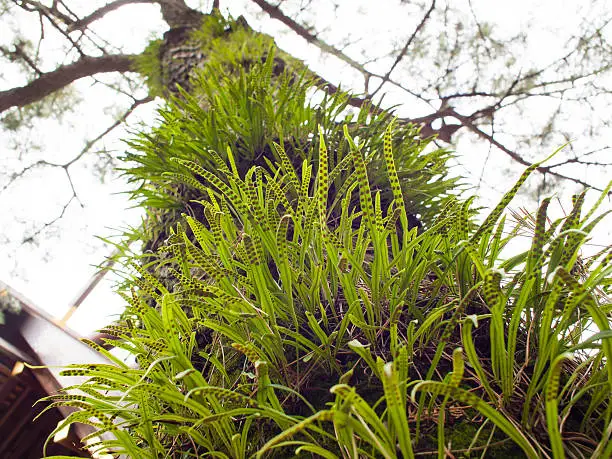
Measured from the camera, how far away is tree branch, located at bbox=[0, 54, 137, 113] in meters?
2.32

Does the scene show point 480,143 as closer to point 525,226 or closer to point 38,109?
point 525,226

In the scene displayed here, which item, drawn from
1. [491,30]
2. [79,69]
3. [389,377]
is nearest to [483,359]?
[389,377]

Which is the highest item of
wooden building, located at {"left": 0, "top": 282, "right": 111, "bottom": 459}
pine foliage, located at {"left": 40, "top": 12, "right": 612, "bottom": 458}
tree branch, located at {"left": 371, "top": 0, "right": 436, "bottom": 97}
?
tree branch, located at {"left": 371, "top": 0, "right": 436, "bottom": 97}

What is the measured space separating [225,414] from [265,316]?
189 mm

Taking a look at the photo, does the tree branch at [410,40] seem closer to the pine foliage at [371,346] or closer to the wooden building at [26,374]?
the pine foliage at [371,346]

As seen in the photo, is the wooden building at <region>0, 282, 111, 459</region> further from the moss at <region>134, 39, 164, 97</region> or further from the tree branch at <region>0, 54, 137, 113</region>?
the moss at <region>134, 39, 164, 97</region>

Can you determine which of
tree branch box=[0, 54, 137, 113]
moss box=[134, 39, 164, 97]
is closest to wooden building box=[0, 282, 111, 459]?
tree branch box=[0, 54, 137, 113]

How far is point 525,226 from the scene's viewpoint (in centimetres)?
86

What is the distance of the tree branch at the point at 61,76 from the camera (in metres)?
2.32

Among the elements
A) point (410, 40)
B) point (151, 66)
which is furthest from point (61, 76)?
point (410, 40)

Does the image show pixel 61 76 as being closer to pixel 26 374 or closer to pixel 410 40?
pixel 26 374

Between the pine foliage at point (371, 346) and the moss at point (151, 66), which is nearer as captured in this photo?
the pine foliage at point (371, 346)

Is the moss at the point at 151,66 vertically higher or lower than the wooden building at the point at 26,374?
higher

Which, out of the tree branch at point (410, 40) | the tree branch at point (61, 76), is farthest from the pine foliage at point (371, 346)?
the tree branch at point (61, 76)
